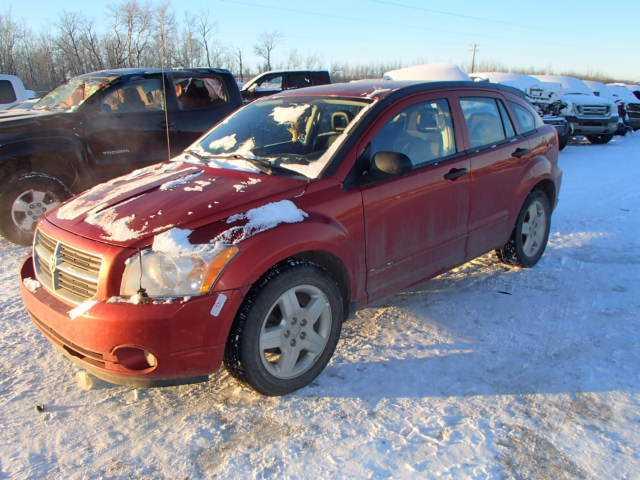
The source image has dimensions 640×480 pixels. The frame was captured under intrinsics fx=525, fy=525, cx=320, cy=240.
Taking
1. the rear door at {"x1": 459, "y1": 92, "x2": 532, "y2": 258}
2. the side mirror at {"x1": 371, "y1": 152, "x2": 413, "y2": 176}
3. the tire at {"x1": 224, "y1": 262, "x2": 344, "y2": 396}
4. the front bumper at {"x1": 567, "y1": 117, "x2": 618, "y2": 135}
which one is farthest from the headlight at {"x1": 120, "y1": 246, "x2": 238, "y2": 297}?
the front bumper at {"x1": 567, "y1": 117, "x2": 618, "y2": 135}

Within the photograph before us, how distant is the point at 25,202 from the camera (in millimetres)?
5715

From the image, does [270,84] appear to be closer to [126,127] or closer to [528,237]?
[126,127]

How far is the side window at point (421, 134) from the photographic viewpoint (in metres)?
3.52

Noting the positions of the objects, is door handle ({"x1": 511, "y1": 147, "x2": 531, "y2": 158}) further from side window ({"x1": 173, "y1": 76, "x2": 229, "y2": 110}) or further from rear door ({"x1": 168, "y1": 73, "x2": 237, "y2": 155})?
side window ({"x1": 173, "y1": 76, "x2": 229, "y2": 110})

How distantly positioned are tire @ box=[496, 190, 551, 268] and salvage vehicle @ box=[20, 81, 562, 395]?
340 mm

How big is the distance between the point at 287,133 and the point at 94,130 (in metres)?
3.50

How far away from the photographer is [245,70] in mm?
53812

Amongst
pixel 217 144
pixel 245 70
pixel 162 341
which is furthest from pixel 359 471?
pixel 245 70

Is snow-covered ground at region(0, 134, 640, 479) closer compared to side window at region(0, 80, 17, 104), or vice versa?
snow-covered ground at region(0, 134, 640, 479)

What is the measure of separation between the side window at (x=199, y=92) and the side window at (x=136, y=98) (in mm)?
274

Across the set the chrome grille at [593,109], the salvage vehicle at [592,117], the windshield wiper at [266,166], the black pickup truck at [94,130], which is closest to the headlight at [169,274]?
the windshield wiper at [266,166]

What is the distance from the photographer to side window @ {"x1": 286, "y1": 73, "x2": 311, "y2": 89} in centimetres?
1442

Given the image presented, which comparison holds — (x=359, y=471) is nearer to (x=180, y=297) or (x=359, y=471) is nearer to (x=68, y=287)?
(x=180, y=297)

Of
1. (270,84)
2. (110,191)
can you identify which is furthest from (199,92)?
(270,84)
